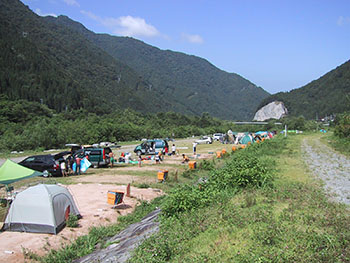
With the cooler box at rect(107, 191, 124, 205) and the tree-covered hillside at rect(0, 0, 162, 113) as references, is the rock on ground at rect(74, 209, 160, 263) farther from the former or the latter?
the tree-covered hillside at rect(0, 0, 162, 113)

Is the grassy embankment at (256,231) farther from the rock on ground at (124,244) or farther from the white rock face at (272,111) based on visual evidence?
the white rock face at (272,111)

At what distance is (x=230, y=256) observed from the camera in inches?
233

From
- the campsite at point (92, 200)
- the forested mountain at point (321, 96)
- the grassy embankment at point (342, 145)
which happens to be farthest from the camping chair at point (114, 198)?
the forested mountain at point (321, 96)

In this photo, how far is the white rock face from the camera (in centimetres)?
17350

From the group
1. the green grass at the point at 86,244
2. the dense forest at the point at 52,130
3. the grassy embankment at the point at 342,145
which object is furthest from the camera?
the dense forest at the point at 52,130

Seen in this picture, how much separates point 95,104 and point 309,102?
103138 millimetres

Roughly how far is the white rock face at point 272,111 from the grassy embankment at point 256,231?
16847cm

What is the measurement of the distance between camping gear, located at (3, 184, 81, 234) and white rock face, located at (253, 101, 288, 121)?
169 m

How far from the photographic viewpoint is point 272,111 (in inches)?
7106

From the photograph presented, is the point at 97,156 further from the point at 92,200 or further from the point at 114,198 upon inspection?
the point at 114,198

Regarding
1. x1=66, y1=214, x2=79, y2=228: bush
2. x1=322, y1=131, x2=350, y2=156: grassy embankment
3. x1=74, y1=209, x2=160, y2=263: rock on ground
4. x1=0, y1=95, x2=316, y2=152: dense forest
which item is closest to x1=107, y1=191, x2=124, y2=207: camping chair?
x1=66, y1=214, x2=79, y2=228: bush

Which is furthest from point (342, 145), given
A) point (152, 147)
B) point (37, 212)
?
point (37, 212)

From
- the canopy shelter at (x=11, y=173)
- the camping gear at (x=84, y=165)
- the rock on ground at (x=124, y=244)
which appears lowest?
the rock on ground at (x=124, y=244)

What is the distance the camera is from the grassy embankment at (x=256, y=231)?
559 cm
